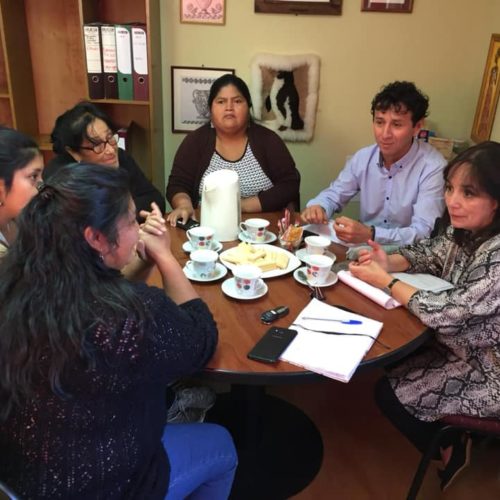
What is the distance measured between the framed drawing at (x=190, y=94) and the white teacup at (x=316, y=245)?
151 cm

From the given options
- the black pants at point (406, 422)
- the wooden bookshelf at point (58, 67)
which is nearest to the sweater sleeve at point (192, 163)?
the wooden bookshelf at point (58, 67)

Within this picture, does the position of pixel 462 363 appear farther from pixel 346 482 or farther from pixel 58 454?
pixel 58 454

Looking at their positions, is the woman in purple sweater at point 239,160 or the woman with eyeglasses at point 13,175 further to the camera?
the woman in purple sweater at point 239,160

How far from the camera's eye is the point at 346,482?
1725 millimetres

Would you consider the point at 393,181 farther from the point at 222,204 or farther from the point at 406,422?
the point at 406,422

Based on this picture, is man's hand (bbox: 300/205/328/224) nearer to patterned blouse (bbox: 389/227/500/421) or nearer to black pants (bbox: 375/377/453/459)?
patterned blouse (bbox: 389/227/500/421)

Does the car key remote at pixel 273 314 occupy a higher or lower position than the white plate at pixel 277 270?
lower

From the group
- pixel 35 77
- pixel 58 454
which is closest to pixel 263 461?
pixel 58 454

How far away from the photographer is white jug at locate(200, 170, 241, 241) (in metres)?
1.66

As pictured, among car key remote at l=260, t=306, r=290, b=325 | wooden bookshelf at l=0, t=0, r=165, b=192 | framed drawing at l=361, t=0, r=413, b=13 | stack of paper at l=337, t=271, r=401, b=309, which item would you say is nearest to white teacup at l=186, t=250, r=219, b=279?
car key remote at l=260, t=306, r=290, b=325

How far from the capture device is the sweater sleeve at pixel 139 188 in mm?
2199

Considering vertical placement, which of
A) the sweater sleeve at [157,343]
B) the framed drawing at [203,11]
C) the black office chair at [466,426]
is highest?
the framed drawing at [203,11]

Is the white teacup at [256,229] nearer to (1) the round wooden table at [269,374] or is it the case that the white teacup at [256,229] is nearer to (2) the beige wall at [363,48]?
(1) the round wooden table at [269,374]

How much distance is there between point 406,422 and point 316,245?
592 mm
